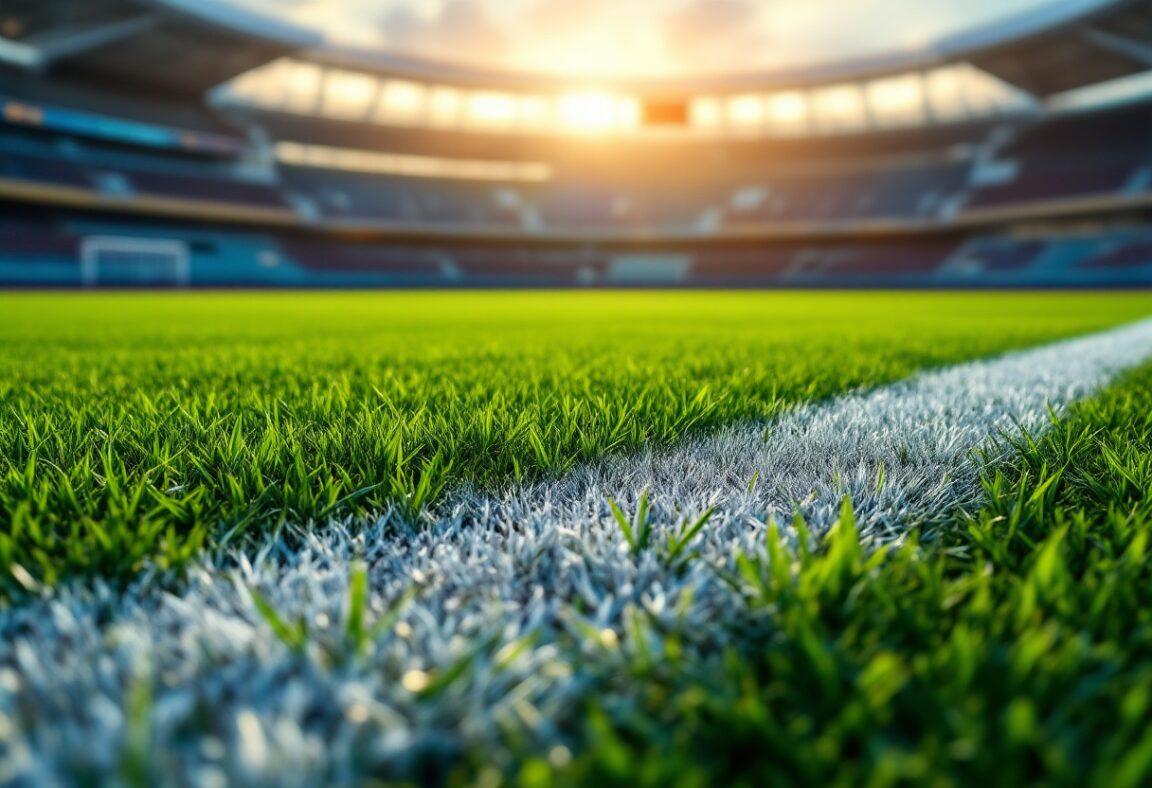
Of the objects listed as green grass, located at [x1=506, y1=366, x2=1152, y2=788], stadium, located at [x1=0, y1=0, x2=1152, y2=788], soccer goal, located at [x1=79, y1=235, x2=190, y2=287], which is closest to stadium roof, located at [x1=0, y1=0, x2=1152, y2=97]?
soccer goal, located at [x1=79, y1=235, x2=190, y2=287]

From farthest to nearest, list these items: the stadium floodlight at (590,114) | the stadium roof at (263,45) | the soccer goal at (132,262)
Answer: the stadium floodlight at (590,114) < the soccer goal at (132,262) < the stadium roof at (263,45)

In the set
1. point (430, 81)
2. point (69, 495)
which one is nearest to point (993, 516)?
point (69, 495)

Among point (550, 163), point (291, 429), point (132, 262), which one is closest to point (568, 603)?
point (291, 429)

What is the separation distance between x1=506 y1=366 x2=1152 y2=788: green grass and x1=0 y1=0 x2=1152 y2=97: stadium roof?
30.5 metres


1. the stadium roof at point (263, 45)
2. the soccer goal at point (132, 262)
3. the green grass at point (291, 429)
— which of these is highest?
the stadium roof at point (263, 45)

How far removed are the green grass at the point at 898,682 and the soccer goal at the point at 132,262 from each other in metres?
32.6

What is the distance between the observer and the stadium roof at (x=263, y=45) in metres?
24.4

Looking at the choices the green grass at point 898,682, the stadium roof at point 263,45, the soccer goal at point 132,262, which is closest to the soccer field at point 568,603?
the green grass at point 898,682

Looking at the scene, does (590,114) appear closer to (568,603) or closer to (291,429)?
(291,429)

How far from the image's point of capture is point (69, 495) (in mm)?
1026

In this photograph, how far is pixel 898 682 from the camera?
1.74ft

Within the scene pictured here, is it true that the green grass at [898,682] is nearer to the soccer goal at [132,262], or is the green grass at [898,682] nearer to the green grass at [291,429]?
the green grass at [291,429]

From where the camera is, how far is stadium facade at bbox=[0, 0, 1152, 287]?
27469mm

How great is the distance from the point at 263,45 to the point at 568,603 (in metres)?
33.7
